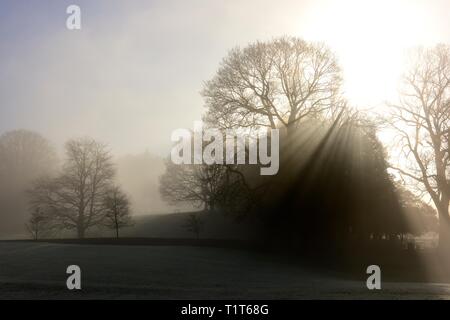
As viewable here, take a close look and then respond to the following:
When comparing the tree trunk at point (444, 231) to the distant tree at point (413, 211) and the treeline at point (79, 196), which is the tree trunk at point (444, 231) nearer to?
the distant tree at point (413, 211)

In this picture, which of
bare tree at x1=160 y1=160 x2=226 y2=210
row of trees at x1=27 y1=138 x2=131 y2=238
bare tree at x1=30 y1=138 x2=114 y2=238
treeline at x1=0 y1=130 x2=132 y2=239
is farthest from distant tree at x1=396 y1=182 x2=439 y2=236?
bare tree at x1=30 y1=138 x2=114 y2=238

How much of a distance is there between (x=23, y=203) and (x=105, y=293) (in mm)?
71664

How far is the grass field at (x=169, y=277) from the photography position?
57.0ft

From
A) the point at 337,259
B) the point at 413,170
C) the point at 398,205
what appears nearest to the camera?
the point at 337,259

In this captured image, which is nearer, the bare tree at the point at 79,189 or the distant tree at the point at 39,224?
the distant tree at the point at 39,224

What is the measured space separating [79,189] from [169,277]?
42083 millimetres

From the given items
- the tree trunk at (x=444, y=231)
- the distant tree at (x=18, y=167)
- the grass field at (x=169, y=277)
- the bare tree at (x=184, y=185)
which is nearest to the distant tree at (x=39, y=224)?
the bare tree at (x=184, y=185)

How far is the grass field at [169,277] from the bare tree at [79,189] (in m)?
27.1

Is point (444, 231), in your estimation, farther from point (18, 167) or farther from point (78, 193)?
point (18, 167)

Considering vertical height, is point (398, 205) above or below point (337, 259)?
above

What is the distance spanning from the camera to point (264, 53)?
42.1 meters
